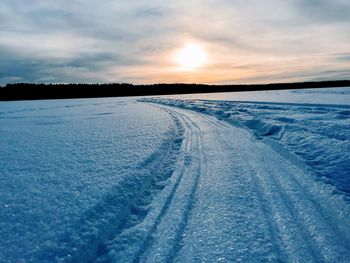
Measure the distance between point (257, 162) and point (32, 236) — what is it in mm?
4163

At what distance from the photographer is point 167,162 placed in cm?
609

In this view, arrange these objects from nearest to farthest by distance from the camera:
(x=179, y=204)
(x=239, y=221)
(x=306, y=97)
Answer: (x=239, y=221), (x=179, y=204), (x=306, y=97)

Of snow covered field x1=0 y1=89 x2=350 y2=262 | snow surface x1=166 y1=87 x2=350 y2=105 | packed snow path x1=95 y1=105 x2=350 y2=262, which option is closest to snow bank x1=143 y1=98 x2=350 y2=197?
snow covered field x1=0 y1=89 x2=350 y2=262

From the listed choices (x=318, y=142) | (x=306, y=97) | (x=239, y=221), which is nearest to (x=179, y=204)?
(x=239, y=221)

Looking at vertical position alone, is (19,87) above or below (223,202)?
above

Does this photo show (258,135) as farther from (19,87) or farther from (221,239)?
(19,87)

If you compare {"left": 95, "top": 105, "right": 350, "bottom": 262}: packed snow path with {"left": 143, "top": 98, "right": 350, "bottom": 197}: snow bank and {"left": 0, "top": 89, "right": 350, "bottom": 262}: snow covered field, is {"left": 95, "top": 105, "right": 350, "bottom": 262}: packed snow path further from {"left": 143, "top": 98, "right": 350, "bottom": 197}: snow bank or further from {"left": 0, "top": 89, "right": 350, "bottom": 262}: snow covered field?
{"left": 143, "top": 98, "right": 350, "bottom": 197}: snow bank

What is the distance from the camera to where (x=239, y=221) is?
131 inches

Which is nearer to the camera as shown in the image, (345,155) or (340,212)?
(340,212)

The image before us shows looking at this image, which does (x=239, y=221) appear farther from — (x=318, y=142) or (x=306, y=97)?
(x=306, y=97)

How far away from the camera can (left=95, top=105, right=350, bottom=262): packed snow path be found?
2.71 m

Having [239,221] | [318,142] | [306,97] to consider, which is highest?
[306,97]

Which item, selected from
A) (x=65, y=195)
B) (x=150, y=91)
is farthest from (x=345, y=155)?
(x=150, y=91)

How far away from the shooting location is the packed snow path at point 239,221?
8.89 ft
